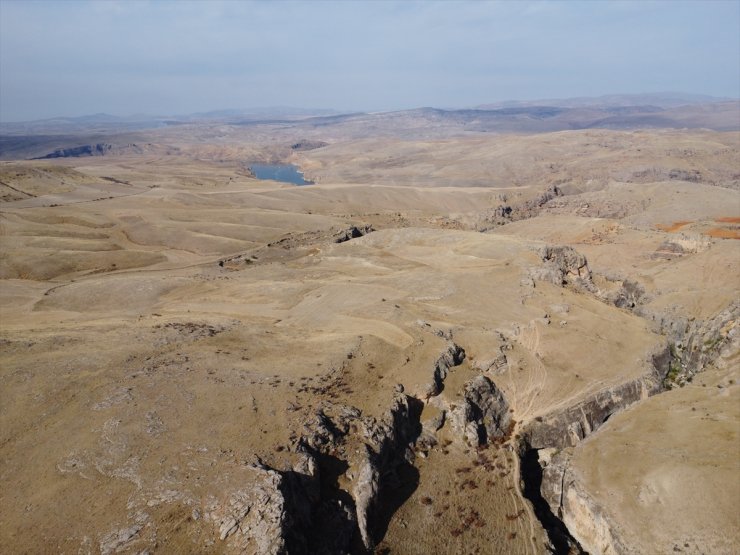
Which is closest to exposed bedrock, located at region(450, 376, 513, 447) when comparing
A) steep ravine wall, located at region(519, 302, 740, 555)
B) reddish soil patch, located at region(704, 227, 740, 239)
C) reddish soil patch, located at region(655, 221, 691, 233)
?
steep ravine wall, located at region(519, 302, 740, 555)

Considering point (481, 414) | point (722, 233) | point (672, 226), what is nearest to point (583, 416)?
point (481, 414)

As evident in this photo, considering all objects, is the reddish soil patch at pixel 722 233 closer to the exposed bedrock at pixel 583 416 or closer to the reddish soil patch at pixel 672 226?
the reddish soil patch at pixel 672 226

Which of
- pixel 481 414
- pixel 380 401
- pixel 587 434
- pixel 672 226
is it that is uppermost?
pixel 380 401

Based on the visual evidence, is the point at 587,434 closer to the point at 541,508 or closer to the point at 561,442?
the point at 561,442

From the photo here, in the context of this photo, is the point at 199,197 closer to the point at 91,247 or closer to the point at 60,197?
the point at 60,197

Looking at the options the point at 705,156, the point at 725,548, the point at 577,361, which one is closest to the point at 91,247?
the point at 577,361

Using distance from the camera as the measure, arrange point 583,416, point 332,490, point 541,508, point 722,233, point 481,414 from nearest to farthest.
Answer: point 332,490
point 541,508
point 481,414
point 583,416
point 722,233

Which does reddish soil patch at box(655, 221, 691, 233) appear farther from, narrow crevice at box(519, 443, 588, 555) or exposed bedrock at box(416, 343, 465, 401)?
narrow crevice at box(519, 443, 588, 555)

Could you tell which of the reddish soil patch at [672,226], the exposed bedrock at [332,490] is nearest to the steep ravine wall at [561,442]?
the exposed bedrock at [332,490]

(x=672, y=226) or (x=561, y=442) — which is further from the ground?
(x=561, y=442)
